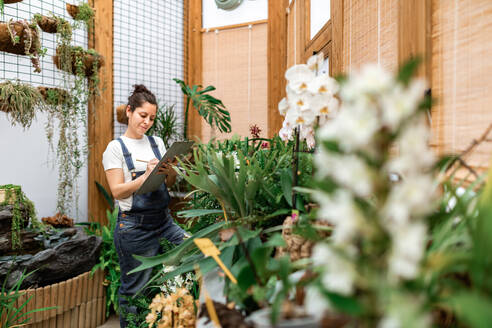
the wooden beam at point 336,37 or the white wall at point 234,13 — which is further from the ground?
the white wall at point 234,13

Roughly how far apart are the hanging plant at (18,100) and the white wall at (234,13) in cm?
225

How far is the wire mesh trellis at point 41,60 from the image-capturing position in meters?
2.52

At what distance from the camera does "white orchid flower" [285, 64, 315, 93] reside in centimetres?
58

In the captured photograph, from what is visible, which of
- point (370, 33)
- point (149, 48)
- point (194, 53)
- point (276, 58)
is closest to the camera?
point (370, 33)

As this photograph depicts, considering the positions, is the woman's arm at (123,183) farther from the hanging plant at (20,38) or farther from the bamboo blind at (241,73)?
the bamboo blind at (241,73)

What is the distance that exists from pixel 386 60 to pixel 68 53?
2612 mm

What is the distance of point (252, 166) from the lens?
2.96 ft

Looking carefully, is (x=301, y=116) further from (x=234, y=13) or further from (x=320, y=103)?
(x=234, y=13)

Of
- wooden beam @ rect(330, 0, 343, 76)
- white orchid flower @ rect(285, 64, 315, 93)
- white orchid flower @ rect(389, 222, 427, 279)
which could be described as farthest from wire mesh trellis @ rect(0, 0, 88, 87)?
white orchid flower @ rect(389, 222, 427, 279)

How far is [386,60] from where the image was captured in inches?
38.7

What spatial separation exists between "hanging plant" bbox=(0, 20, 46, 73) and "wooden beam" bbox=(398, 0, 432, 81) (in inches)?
94.2

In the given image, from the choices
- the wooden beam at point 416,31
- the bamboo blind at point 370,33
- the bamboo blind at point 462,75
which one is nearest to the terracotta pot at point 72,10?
the bamboo blind at point 370,33

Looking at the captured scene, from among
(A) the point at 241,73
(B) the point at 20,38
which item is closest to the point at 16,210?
(B) the point at 20,38

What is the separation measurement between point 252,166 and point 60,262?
183cm
